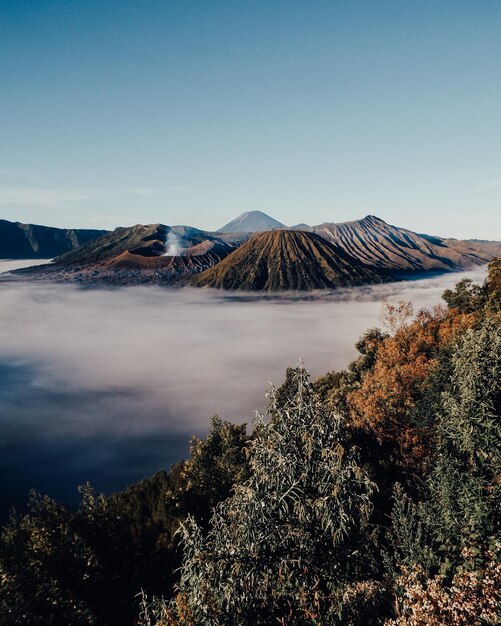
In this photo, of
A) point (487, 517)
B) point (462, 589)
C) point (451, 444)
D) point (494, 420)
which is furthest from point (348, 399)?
point (462, 589)

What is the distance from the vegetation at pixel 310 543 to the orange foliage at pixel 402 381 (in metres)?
3.07

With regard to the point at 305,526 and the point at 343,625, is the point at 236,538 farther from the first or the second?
the point at 343,625

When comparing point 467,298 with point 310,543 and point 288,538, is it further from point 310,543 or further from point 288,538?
point 288,538

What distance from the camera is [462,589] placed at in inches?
463

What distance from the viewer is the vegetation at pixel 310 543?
40.0ft

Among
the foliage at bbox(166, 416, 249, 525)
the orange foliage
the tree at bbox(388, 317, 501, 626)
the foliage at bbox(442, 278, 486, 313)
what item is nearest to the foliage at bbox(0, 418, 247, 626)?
the foliage at bbox(166, 416, 249, 525)

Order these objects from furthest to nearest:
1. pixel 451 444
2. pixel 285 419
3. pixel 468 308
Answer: pixel 468 308
pixel 451 444
pixel 285 419

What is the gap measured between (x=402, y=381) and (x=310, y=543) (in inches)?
1409

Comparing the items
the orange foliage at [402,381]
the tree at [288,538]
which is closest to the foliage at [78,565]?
the tree at [288,538]

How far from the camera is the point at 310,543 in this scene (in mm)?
12750

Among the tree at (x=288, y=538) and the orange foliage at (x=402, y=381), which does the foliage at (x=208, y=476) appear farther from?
the tree at (x=288, y=538)

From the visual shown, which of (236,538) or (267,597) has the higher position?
(236,538)

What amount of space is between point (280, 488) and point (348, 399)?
125 ft

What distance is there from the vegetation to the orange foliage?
307 cm
